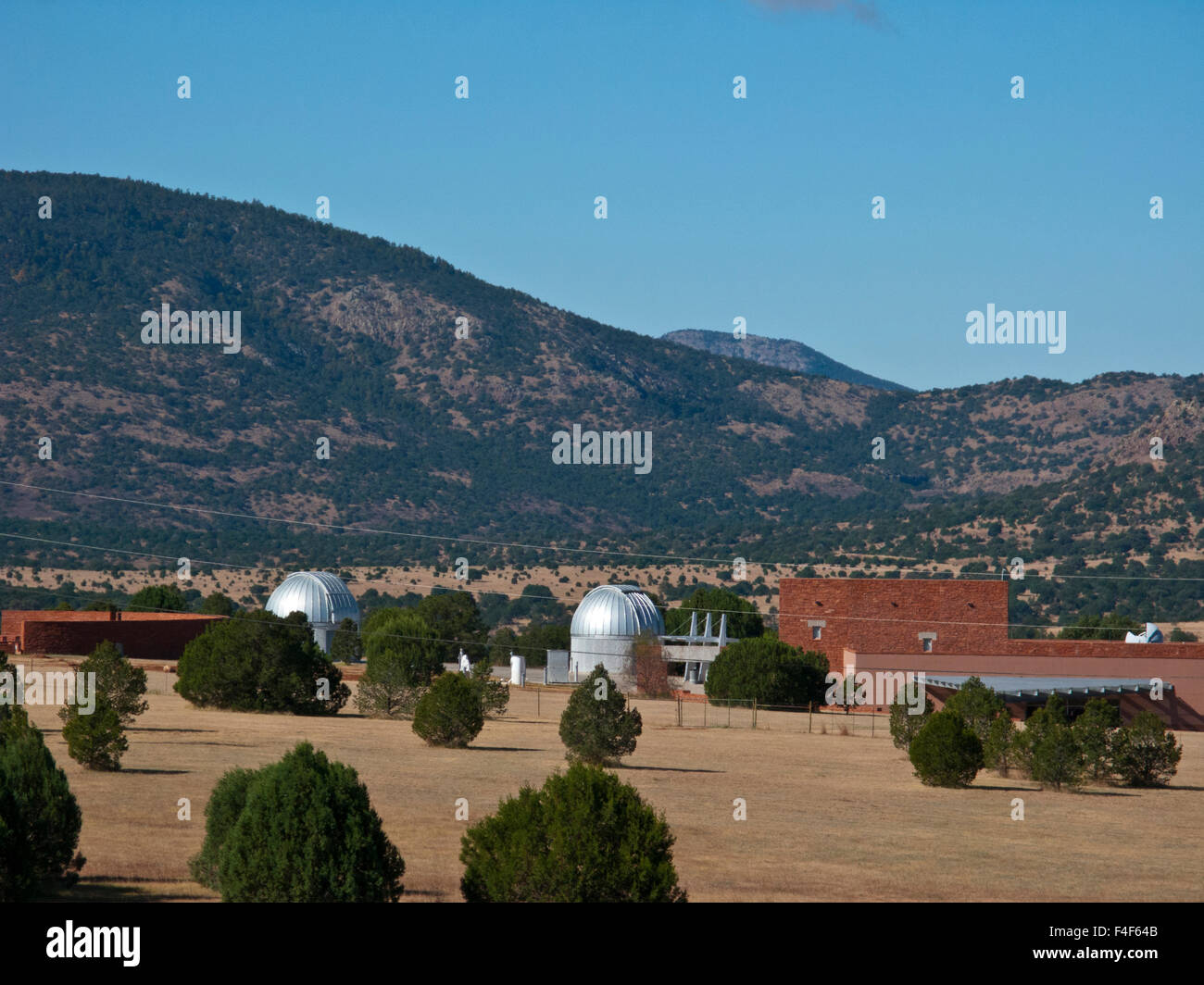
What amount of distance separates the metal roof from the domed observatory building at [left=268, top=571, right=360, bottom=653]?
101 feet

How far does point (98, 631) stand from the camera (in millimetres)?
58188

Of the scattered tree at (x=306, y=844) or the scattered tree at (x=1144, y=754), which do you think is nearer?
the scattered tree at (x=306, y=844)

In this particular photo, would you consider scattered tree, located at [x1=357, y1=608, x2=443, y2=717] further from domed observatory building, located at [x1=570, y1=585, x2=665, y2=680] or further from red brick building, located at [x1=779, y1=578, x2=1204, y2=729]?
red brick building, located at [x1=779, y1=578, x2=1204, y2=729]

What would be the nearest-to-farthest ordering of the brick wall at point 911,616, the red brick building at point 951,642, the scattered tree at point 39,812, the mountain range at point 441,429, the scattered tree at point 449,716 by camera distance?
1. the scattered tree at point 39,812
2. the scattered tree at point 449,716
3. the red brick building at point 951,642
4. the brick wall at point 911,616
5. the mountain range at point 441,429

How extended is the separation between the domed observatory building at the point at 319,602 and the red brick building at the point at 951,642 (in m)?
23.0

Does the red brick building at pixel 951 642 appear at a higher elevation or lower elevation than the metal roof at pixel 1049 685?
higher

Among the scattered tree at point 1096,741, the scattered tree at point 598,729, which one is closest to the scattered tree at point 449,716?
the scattered tree at point 598,729

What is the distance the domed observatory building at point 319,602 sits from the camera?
238 ft

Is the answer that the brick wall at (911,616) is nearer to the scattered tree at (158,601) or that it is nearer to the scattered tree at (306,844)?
the scattered tree at (158,601)

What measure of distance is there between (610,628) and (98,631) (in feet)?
→ 72.2

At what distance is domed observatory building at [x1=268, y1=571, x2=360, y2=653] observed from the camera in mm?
72562

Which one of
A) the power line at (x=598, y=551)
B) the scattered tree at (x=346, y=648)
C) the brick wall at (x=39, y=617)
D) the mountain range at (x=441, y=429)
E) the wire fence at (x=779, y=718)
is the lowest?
the wire fence at (x=779, y=718)
